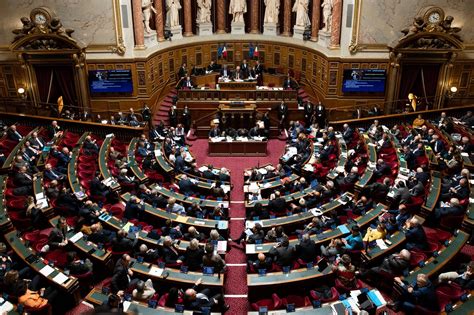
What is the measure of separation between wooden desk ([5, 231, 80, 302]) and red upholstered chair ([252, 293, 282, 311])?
3.69 metres

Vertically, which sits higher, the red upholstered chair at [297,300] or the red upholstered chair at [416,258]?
the red upholstered chair at [416,258]

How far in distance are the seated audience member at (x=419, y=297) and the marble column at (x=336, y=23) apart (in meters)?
13.6

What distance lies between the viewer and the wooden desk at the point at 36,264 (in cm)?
919

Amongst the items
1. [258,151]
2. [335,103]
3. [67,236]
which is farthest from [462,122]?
[67,236]

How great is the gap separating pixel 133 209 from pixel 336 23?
42.0 ft

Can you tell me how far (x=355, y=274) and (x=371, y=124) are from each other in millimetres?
10089

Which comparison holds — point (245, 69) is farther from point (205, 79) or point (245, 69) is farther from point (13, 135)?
point (13, 135)

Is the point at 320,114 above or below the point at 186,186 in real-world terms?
above

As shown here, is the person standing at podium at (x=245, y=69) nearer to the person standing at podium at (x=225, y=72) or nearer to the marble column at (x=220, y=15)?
the person standing at podium at (x=225, y=72)

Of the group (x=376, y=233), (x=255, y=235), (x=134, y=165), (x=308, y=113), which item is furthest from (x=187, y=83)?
(x=376, y=233)

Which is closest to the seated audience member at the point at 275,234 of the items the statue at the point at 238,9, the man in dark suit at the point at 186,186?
the man in dark suit at the point at 186,186

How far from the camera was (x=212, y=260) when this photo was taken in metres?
9.89

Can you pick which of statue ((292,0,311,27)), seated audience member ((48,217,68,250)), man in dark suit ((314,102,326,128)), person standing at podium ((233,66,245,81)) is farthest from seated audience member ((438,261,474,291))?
statue ((292,0,311,27))

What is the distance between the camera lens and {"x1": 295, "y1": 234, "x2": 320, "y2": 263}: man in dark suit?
1006 cm
